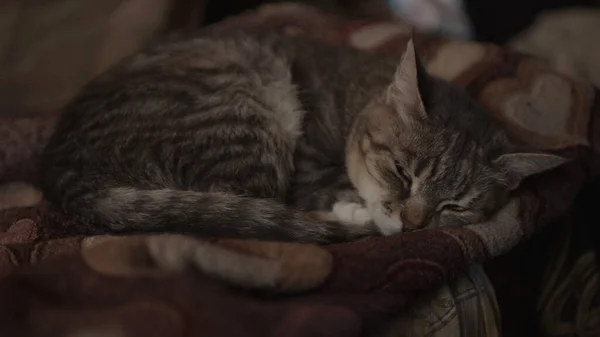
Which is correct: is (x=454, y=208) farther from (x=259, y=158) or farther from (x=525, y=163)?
(x=259, y=158)

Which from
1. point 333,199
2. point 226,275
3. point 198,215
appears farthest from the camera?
point 333,199

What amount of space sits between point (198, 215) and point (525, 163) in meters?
0.68

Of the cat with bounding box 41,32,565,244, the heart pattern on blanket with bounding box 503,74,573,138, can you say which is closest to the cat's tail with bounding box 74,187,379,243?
the cat with bounding box 41,32,565,244

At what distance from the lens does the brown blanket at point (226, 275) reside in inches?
41.0

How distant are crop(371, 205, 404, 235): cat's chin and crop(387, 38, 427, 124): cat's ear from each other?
0.64 feet

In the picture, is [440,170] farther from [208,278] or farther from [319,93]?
[208,278]

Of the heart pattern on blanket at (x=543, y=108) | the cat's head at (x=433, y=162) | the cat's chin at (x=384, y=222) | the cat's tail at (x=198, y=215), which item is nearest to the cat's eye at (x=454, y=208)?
the cat's head at (x=433, y=162)

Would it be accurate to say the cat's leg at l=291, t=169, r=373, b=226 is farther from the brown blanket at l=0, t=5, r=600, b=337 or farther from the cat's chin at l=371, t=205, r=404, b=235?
the brown blanket at l=0, t=5, r=600, b=337

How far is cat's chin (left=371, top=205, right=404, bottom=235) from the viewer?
58.7 inches

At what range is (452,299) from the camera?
4.44ft

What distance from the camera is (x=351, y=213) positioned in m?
1.57

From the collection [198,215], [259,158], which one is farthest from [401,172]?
[198,215]

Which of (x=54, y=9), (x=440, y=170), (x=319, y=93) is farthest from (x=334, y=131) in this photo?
(x=54, y=9)

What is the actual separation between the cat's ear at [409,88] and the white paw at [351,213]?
0.21 metres
